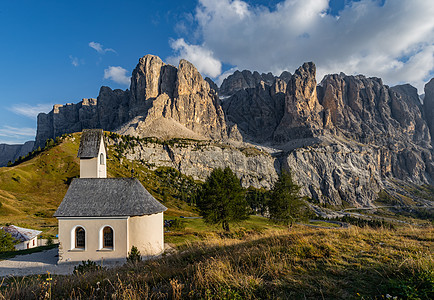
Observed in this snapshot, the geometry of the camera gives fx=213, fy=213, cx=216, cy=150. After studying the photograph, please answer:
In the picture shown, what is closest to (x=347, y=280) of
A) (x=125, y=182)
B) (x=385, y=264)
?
(x=385, y=264)

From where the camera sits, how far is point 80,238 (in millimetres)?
21391

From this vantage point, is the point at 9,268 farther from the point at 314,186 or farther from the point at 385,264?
the point at 314,186

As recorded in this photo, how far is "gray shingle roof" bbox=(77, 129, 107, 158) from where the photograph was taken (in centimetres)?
2483

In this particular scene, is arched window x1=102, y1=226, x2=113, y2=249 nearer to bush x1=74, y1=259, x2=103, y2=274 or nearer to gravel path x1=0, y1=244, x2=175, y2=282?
gravel path x1=0, y1=244, x2=175, y2=282

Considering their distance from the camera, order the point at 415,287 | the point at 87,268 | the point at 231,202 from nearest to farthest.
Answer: the point at 415,287, the point at 87,268, the point at 231,202

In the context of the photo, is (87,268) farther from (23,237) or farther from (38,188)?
(38,188)

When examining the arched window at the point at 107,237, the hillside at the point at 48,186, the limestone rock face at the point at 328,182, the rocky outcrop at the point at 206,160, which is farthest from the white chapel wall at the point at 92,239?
the limestone rock face at the point at 328,182

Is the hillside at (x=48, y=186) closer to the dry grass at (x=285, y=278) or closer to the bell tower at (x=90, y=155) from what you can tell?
the bell tower at (x=90, y=155)

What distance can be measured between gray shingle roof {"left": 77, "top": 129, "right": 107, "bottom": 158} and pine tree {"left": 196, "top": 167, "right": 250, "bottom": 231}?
16.4 m

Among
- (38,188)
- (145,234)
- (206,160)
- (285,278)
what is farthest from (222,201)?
(206,160)

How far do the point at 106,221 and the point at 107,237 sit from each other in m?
1.73

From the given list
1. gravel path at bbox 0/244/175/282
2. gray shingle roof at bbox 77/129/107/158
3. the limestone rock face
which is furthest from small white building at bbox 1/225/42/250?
the limestone rock face

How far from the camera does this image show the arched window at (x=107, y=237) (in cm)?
2136

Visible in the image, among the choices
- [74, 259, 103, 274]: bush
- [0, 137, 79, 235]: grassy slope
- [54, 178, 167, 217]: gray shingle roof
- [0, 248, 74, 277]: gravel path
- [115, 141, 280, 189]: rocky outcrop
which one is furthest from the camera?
[115, 141, 280, 189]: rocky outcrop
